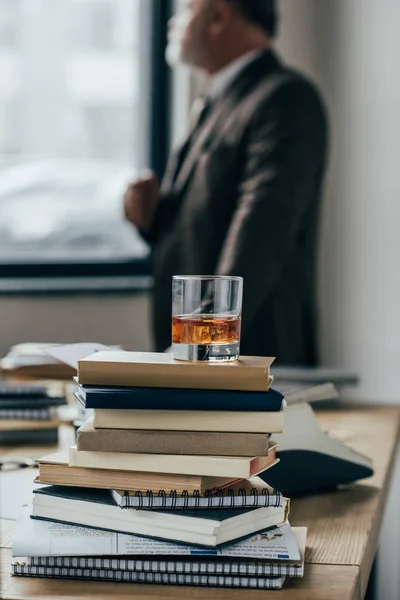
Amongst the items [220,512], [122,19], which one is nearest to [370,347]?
[122,19]

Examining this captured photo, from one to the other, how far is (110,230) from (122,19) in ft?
2.28

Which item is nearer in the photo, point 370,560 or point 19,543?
point 19,543

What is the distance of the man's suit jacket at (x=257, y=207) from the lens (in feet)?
7.38

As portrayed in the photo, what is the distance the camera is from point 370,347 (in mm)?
3004

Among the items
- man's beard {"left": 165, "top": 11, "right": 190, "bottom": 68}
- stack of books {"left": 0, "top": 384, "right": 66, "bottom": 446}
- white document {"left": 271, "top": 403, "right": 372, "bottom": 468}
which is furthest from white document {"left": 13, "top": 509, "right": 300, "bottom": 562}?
man's beard {"left": 165, "top": 11, "right": 190, "bottom": 68}

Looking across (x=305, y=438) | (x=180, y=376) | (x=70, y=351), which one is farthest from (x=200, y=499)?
(x=305, y=438)

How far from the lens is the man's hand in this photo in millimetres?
2533

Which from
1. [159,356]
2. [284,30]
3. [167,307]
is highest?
[284,30]

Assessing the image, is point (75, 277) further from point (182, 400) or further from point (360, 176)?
point (182, 400)

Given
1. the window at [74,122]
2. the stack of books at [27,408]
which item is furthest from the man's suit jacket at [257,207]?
the stack of books at [27,408]

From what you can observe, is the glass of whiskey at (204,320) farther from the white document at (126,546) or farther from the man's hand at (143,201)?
the man's hand at (143,201)

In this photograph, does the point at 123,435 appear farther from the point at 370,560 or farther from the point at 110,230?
the point at 110,230

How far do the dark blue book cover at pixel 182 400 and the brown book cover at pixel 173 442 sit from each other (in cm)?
2

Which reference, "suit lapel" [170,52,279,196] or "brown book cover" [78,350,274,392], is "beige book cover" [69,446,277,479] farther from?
"suit lapel" [170,52,279,196]
